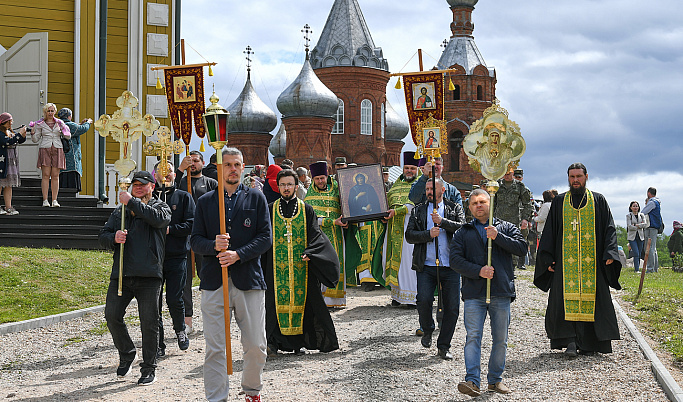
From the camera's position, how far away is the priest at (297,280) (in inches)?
339

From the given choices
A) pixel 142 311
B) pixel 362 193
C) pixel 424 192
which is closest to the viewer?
pixel 142 311

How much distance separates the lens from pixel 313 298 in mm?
8828

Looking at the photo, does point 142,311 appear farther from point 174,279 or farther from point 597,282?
point 597,282

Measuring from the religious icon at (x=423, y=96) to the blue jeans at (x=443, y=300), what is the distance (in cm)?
295

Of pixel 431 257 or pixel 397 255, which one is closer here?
pixel 431 257

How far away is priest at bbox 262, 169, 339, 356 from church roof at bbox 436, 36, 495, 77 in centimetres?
5522

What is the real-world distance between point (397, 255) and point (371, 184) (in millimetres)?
1055

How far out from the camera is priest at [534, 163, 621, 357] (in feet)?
28.2

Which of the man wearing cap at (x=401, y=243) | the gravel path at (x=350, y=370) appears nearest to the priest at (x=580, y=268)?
the gravel path at (x=350, y=370)

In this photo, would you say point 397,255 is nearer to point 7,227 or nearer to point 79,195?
point 7,227

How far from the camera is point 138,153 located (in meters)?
19.2

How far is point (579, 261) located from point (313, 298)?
2811mm

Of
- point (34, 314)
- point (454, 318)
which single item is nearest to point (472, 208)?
point (454, 318)

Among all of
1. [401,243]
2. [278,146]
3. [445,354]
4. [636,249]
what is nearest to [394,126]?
[278,146]
